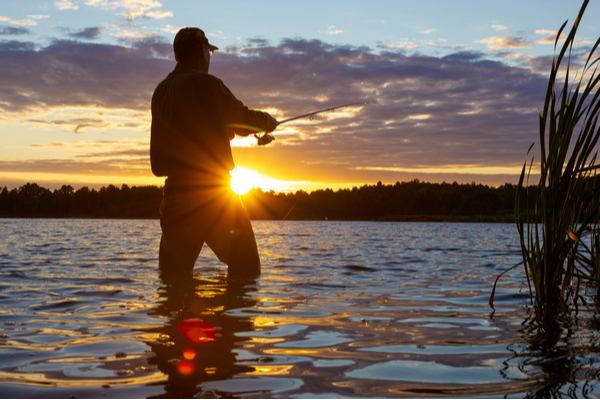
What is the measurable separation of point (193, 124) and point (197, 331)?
2.71 m

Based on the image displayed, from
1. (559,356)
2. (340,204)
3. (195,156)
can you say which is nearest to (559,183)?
(559,356)

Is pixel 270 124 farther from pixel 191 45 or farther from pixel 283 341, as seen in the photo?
pixel 283 341

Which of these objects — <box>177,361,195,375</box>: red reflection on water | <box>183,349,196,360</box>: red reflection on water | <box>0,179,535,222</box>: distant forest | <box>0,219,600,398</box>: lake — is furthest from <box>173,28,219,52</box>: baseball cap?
<box>0,179,535,222</box>: distant forest

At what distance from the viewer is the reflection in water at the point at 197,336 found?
2.26 m

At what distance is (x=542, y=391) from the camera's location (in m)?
2.07

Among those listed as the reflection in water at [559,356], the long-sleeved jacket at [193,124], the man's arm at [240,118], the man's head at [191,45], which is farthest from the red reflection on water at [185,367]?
the man's head at [191,45]

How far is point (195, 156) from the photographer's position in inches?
204

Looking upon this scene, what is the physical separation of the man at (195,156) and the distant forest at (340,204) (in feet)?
266

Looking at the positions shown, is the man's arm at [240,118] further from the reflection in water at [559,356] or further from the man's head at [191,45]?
the reflection in water at [559,356]

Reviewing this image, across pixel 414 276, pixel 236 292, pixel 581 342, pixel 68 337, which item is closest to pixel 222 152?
pixel 236 292

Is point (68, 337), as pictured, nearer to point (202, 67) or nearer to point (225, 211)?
point (225, 211)

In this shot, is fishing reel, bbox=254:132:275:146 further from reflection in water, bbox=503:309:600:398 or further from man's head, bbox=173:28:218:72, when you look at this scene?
reflection in water, bbox=503:309:600:398

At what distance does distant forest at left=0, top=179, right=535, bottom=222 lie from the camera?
92.7 meters

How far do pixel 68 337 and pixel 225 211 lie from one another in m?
2.65
